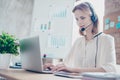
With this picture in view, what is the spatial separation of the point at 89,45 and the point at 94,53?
0.25 feet

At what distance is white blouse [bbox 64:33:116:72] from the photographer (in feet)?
4.64

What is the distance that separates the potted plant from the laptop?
0.29m

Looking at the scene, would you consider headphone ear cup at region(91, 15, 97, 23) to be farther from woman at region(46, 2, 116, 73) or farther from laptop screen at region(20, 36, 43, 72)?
laptop screen at region(20, 36, 43, 72)

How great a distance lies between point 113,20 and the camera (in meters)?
1.98

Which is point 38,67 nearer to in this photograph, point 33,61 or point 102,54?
point 33,61

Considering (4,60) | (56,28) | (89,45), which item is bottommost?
(4,60)

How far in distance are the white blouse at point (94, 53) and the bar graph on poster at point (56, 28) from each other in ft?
0.36

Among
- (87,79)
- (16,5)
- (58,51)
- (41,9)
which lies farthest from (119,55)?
(16,5)

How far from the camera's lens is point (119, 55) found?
191 centimetres

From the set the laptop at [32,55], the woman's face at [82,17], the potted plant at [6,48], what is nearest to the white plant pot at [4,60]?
the potted plant at [6,48]

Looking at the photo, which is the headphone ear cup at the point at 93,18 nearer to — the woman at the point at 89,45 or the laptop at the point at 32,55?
the woman at the point at 89,45

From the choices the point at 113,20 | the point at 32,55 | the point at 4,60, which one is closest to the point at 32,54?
the point at 32,55

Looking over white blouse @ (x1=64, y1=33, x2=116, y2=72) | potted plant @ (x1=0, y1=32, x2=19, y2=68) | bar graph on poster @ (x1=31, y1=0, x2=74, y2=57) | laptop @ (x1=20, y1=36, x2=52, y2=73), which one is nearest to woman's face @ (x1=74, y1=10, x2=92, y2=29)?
white blouse @ (x1=64, y1=33, x2=116, y2=72)

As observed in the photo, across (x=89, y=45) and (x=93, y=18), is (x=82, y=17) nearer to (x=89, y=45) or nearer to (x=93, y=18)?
(x=93, y=18)
